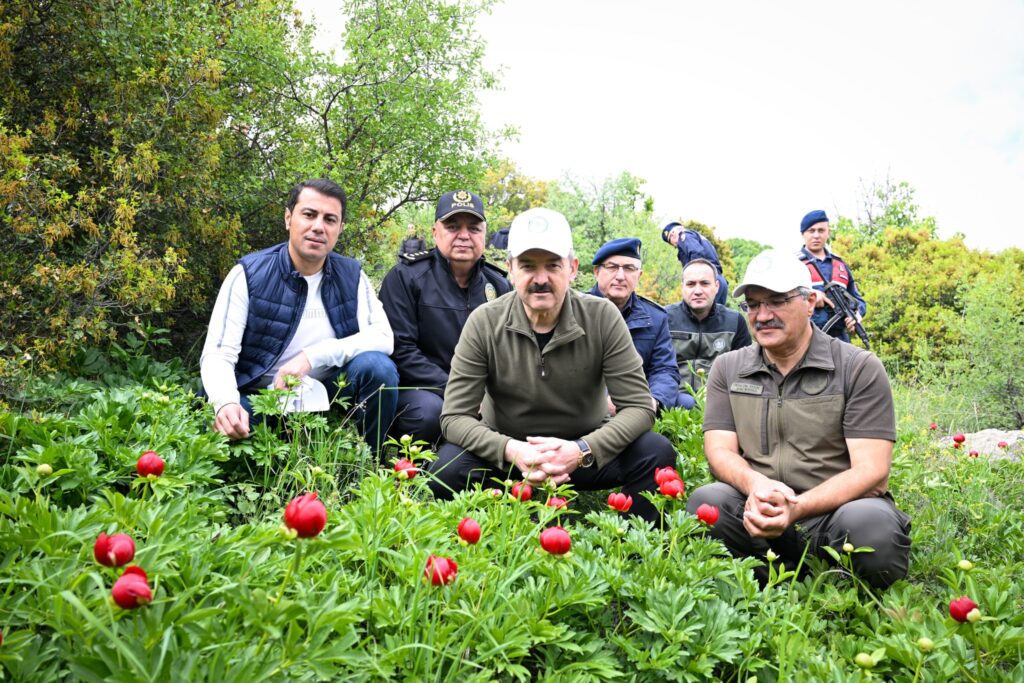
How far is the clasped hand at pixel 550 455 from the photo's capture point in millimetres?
3059

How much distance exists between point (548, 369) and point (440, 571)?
5.93 ft

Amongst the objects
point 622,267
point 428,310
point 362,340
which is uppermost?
point 622,267

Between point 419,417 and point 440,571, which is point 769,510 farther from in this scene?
point 419,417

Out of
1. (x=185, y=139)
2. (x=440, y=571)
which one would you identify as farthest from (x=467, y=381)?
(x=185, y=139)

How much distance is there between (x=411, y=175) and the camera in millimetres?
7773

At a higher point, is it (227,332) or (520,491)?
(227,332)

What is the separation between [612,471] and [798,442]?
2.83 feet

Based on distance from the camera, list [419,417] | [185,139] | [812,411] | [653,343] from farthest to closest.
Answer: [185,139], [653,343], [419,417], [812,411]

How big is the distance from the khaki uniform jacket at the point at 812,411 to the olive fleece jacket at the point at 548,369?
546 millimetres

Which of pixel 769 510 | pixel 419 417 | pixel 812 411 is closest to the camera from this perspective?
pixel 769 510

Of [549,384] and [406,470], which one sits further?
[549,384]

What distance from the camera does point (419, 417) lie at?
4016 mm

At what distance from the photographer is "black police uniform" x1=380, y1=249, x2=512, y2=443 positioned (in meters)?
4.42

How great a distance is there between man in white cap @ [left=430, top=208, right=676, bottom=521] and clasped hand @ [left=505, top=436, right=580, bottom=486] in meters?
0.09
